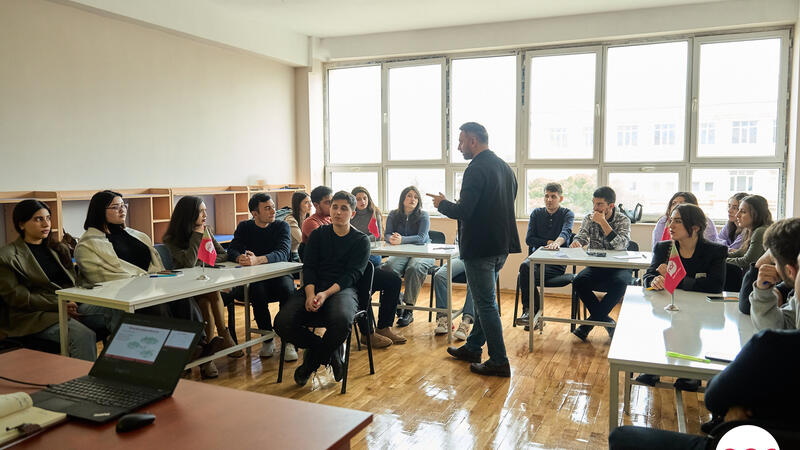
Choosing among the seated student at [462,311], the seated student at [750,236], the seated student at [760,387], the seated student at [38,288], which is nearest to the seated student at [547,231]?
the seated student at [462,311]

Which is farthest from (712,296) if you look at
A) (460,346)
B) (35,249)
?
(35,249)

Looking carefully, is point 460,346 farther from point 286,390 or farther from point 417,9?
point 417,9

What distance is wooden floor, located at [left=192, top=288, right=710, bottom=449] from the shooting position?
9.13 ft

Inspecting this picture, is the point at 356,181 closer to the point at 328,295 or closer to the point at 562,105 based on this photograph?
the point at 562,105

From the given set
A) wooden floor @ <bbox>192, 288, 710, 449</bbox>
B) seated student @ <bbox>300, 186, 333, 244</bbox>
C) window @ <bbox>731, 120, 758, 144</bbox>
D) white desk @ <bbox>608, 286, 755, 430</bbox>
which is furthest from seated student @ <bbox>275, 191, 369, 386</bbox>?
window @ <bbox>731, 120, 758, 144</bbox>

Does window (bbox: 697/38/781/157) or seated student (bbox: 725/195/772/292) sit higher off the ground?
window (bbox: 697/38/781/157)

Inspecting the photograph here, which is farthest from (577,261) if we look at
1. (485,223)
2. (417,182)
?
(417,182)

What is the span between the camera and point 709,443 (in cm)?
151

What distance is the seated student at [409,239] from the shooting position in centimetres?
495

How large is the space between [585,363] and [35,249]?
3573mm

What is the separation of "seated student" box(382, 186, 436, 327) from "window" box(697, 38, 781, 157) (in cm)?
306

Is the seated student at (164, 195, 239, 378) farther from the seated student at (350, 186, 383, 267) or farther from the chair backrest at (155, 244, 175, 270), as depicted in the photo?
the seated student at (350, 186, 383, 267)

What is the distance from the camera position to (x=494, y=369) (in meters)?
3.65

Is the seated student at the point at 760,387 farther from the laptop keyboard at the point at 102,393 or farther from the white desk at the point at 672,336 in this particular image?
the laptop keyboard at the point at 102,393
